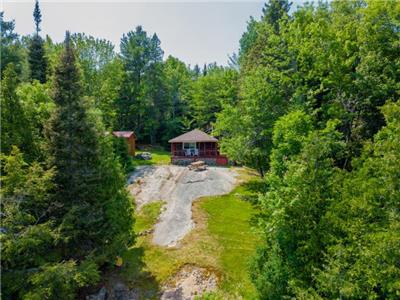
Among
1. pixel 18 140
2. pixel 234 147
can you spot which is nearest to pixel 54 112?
pixel 18 140

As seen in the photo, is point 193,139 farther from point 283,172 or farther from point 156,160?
point 283,172

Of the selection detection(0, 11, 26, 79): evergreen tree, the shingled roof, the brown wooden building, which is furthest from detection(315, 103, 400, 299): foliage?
detection(0, 11, 26, 79): evergreen tree

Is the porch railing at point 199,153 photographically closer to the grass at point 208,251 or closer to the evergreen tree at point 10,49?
the grass at point 208,251

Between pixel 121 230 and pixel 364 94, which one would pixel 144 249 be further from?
pixel 364 94

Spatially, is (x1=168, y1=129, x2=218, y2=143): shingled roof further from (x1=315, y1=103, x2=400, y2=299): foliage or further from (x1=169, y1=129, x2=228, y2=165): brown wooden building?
(x1=315, y1=103, x2=400, y2=299): foliage

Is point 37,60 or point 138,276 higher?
point 37,60

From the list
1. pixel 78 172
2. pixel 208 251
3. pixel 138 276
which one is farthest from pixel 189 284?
pixel 78 172
